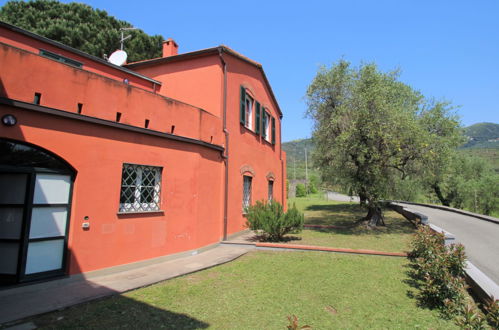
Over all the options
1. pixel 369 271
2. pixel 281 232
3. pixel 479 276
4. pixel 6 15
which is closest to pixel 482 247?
pixel 479 276

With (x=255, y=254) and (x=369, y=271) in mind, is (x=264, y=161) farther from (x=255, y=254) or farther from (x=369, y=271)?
(x=369, y=271)

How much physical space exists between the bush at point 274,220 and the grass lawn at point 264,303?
216cm

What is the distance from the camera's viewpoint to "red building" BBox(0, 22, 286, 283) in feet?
15.1

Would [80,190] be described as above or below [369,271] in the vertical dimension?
above

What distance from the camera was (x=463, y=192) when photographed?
2647cm

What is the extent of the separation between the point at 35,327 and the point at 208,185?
17.0 ft


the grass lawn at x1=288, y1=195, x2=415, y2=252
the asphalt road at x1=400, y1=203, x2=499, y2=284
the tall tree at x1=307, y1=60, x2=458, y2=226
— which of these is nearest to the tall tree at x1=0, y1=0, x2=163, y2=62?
the tall tree at x1=307, y1=60, x2=458, y2=226

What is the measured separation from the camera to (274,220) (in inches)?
340

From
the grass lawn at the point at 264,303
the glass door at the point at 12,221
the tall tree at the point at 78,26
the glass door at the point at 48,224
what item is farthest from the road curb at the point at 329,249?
the tall tree at the point at 78,26

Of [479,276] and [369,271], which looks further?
[369,271]

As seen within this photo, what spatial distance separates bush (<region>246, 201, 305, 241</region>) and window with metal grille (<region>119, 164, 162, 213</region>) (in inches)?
137

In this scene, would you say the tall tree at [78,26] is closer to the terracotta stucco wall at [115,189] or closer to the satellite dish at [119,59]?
the satellite dish at [119,59]

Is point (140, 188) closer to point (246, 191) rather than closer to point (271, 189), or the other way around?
point (246, 191)

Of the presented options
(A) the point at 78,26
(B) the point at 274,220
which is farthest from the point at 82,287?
(A) the point at 78,26
